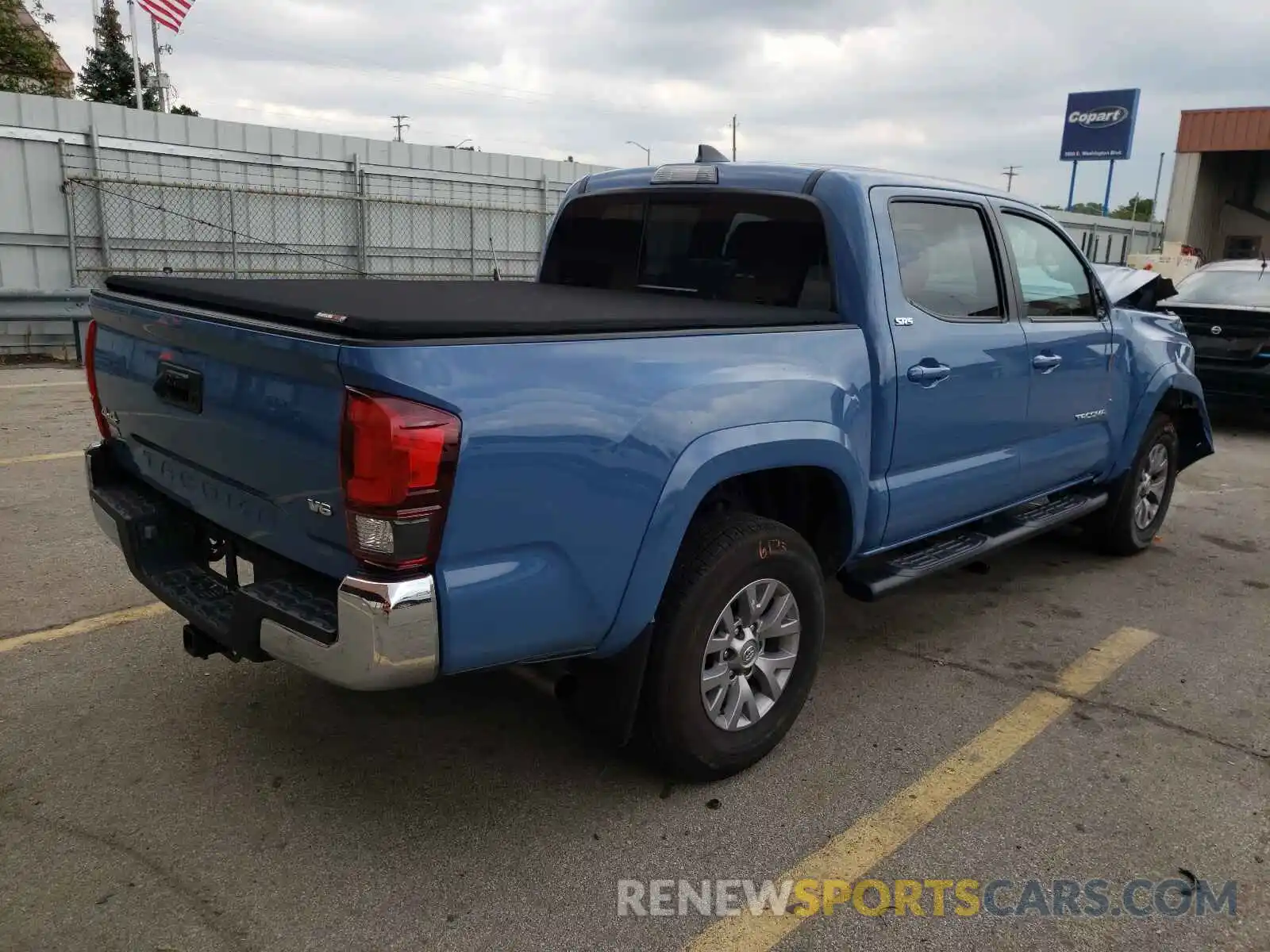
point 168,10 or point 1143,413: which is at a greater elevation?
point 168,10

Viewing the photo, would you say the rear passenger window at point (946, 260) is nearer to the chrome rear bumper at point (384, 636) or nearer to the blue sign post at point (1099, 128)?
the chrome rear bumper at point (384, 636)

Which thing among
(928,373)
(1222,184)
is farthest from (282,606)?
(1222,184)

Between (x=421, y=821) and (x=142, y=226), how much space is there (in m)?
12.2

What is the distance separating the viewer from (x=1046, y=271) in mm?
4609

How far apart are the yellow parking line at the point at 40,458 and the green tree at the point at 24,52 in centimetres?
2121

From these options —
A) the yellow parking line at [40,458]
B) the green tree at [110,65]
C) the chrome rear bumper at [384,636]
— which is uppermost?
the green tree at [110,65]

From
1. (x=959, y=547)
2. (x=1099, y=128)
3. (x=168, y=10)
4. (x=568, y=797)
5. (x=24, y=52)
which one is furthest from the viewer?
(x=1099, y=128)

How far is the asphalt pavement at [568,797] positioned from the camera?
252 centimetres

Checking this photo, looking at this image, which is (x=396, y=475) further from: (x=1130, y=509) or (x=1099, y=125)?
(x=1099, y=125)

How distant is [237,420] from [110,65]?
153 ft

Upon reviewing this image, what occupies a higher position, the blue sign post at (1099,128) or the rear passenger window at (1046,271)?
the blue sign post at (1099,128)

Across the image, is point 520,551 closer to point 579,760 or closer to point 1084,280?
point 579,760

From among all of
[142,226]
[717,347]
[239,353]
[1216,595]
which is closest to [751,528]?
[717,347]

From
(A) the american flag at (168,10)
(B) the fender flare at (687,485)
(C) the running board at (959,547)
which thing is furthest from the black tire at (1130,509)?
(A) the american flag at (168,10)
